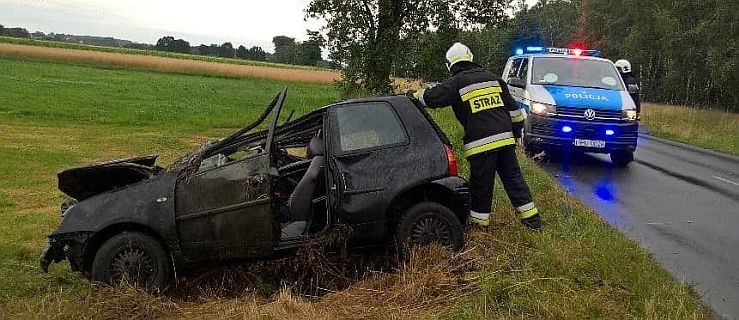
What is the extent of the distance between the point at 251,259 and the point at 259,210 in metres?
0.43

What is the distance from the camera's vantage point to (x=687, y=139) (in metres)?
19.6

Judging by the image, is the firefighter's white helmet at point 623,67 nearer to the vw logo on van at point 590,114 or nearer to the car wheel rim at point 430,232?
the vw logo on van at point 590,114

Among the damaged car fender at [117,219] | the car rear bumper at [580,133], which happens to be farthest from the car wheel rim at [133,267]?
the car rear bumper at [580,133]

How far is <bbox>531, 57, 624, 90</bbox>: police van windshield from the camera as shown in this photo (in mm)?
11750

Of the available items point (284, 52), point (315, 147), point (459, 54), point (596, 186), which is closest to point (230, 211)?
point (315, 147)

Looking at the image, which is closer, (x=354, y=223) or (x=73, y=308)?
(x=73, y=308)

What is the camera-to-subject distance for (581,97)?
36.3 feet

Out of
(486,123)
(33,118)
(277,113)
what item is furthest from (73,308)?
(33,118)

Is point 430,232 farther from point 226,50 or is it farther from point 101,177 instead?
point 226,50

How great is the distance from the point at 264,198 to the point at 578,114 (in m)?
7.24

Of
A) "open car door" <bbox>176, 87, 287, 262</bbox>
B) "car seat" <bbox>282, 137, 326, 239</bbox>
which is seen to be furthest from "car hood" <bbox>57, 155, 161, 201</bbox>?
"car seat" <bbox>282, 137, 326, 239</bbox>

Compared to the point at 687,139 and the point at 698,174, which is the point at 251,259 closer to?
the point at 698,174

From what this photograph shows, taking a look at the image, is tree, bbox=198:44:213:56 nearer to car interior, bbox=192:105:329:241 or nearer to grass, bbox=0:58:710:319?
grass, bbox=0:58:710:319

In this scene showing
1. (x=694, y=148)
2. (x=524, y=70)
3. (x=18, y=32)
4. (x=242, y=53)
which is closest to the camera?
(x=524, y=70)
